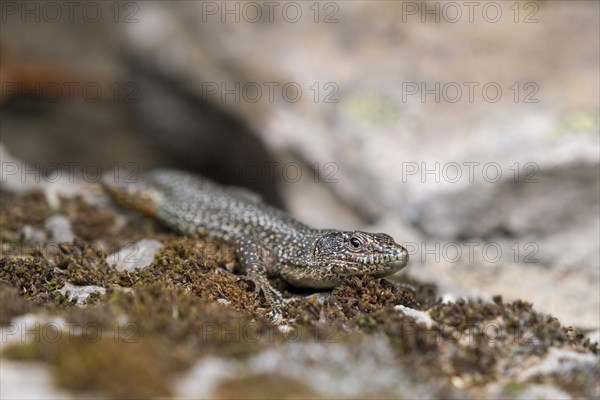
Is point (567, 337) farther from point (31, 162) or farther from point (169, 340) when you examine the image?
point (31, 162)

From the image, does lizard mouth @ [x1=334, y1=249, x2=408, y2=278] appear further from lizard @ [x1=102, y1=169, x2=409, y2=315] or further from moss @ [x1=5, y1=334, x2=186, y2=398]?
moss @ [x1=5, y1=334, x2=186, y2=398]

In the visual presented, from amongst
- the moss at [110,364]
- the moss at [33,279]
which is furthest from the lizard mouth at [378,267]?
the moss at [33,279]

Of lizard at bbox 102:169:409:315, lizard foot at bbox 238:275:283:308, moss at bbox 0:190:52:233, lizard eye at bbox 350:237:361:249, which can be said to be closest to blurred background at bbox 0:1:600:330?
moss at bbox 0:190:52:233

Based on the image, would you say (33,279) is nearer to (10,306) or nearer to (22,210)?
(10,306)

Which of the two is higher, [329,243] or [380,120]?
[380,120]

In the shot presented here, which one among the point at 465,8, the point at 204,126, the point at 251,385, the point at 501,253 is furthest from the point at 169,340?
the point at 204,126

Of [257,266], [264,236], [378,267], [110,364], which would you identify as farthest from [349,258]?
[110,364]

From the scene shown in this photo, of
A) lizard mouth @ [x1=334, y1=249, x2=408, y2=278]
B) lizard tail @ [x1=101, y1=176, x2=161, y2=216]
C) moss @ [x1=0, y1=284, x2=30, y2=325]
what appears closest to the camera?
moss @ [x1=0, y1=284, x2=30, y2=325]
